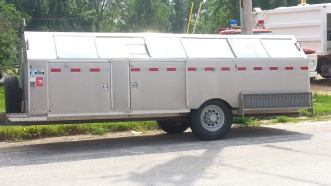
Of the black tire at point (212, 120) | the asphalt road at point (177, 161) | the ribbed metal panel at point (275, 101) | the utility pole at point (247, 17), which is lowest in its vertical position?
the asphalt road at point (177, 161)

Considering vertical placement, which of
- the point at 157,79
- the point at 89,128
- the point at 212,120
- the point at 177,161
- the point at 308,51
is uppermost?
the point at 308,51

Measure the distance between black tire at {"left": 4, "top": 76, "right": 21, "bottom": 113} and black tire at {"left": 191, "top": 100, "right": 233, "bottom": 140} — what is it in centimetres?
336

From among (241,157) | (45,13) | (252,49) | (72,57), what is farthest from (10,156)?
(45,13)

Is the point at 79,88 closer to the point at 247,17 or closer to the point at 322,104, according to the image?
the point at 247,17

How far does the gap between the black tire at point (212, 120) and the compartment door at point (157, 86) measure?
0.43 meters

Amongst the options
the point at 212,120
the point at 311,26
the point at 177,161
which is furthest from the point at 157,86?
the point at 311,26

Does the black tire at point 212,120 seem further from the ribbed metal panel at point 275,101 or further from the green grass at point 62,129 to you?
the green grass at point 62,129

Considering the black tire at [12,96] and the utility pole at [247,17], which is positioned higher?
the utility pole at [247,17]

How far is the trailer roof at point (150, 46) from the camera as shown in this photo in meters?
9.63

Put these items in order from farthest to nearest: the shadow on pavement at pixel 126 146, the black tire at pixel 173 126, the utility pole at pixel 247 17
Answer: the utility pole at pixel 247 17, the black tire at pixel 173 126, the shadow on pavement at pixel 126 146

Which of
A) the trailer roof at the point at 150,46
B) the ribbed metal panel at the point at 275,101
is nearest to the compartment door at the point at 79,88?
the trailer roof at the point at 150,46

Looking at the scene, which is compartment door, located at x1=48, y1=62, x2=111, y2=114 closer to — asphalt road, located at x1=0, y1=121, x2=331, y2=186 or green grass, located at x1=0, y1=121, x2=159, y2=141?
asphalt road, located at x1=0, y1=121, x2=331, y2=186

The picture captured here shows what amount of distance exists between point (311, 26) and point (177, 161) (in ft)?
46.3

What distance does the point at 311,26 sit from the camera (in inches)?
830
